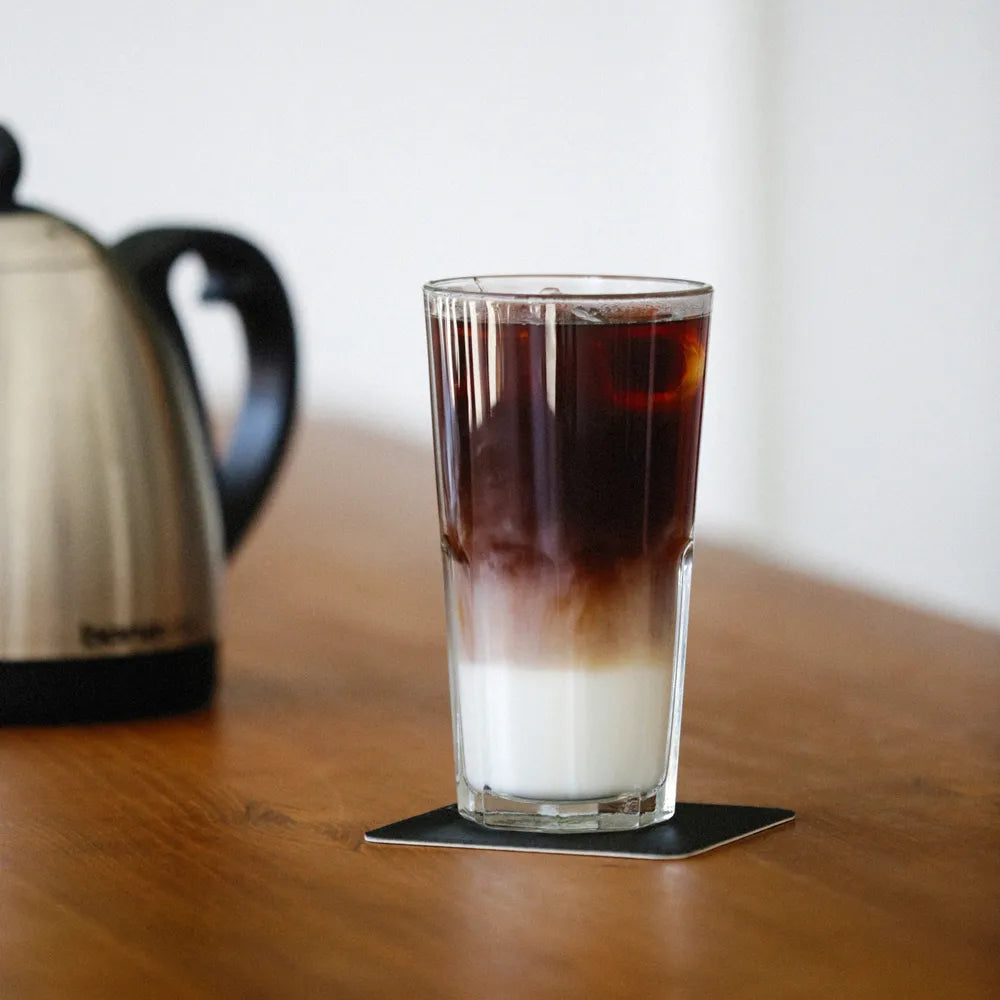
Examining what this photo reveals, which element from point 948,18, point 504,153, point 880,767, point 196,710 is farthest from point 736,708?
point 504,153

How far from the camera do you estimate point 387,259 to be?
259cm

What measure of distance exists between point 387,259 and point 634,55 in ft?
1.87

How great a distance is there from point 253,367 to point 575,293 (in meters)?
0.29

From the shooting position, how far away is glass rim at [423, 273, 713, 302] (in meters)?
0.48

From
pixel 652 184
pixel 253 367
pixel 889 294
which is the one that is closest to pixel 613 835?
pixel 253 367

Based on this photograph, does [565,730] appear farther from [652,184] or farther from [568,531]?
[652,184]

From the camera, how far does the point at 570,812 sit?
1.66 feet

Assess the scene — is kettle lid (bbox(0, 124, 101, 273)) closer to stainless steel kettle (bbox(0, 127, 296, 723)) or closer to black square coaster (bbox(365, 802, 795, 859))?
stainless steel kettle (bbox(0, 127, 296, 723))


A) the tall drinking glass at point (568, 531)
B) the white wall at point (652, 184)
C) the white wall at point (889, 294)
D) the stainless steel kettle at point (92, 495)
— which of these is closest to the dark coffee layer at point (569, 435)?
the tall drinking glass at point (568, 531)

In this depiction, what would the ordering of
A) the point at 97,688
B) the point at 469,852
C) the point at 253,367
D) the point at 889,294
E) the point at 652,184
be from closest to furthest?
the point at 469,852, the point at 97,688, the point at 253,367, the point at 889,294, the point at 652,184

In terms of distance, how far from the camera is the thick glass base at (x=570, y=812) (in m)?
0.50

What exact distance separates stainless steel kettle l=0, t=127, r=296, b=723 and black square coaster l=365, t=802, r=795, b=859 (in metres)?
0.19

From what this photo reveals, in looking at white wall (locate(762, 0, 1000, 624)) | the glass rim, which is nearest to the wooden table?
the glass rim

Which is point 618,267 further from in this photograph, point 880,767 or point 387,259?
point 880,767
